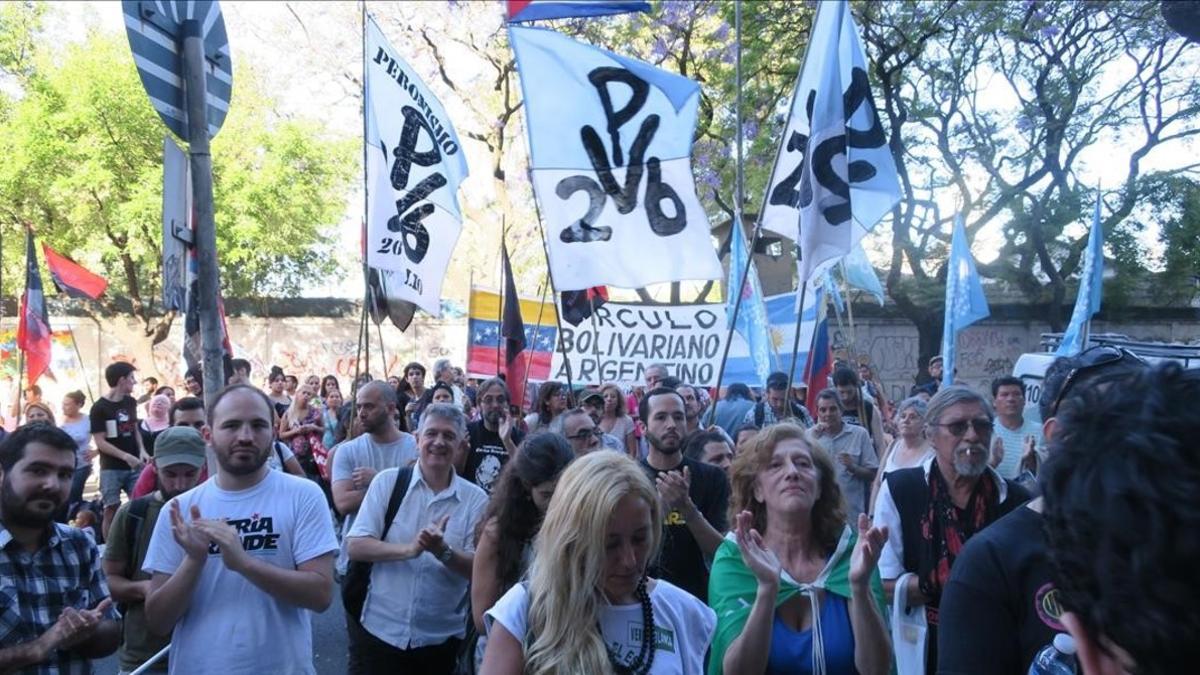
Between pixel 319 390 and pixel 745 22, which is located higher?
pixel 745 22

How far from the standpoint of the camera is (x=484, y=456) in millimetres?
6703

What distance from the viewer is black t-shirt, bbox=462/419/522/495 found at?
255 inches

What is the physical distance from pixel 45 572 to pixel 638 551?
6.35ft

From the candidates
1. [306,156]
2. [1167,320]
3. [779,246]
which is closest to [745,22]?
[779,246]

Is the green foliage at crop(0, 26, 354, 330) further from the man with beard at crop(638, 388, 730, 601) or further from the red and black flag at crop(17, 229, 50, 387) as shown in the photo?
the man with beard at crop(638, 388, 730, 601)

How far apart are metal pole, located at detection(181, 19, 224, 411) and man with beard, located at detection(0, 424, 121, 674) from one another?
1.14 m

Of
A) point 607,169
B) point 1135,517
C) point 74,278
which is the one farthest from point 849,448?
point 74,278

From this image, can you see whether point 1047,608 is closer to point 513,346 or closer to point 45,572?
point 45,572

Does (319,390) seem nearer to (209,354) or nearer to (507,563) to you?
(209,354)

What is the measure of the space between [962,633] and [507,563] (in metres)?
1.68

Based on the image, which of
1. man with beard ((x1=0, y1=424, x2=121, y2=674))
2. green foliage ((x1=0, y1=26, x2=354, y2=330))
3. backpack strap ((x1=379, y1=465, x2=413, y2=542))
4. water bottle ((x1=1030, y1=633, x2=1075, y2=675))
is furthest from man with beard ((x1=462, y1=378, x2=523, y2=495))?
green foliage ((x1=0, y1=26, x2=354, y2=330))

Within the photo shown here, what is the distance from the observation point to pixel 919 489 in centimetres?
393

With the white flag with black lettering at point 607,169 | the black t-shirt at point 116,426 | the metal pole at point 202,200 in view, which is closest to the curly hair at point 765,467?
the metal pole at point 202,200

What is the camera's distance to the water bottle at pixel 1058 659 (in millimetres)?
2021
